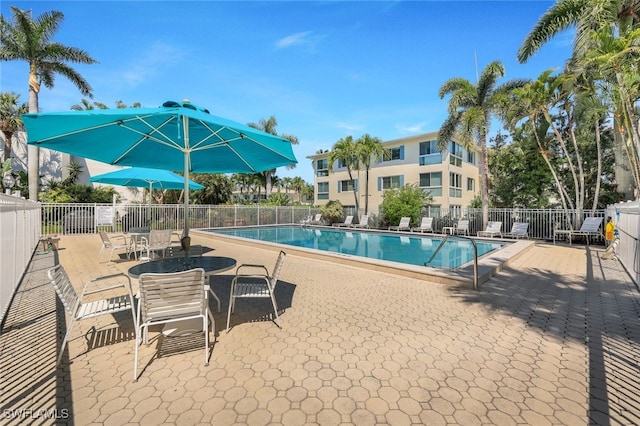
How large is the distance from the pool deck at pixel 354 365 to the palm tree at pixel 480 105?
1234 centimetres

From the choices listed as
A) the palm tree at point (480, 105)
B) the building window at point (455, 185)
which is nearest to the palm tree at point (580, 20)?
the palm tree at point (480, 105)

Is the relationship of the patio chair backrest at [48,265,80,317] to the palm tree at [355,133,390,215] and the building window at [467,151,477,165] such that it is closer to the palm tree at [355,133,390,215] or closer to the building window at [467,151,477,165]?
the palm tree at [355,133,390,215]

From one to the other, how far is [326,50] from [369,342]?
12.7 metres

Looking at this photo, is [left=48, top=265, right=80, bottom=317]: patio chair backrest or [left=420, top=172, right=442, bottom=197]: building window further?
[left=420, top=172, right=442, bottom=197]: building window

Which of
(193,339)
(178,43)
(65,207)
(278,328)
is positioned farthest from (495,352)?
(65,207)

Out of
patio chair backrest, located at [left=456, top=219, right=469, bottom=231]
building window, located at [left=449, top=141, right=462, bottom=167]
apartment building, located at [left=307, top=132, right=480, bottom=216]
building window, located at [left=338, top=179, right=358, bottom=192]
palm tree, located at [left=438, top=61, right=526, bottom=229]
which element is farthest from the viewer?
building window, located at [left=338, top=179, right=358, bottom=192]

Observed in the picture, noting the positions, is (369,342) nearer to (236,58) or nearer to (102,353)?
(102,353)

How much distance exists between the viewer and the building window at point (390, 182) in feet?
85.7

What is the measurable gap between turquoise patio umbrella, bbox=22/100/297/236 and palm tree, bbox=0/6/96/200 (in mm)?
14567

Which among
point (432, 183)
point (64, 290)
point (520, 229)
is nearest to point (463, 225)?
point (520, 229)

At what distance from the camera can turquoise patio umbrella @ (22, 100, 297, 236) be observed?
3770mm

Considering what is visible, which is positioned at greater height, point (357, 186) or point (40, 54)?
point (40, 54)

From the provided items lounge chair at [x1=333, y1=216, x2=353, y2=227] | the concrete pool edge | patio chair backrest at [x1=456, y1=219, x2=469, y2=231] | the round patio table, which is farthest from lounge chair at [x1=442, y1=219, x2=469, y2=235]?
the round patio table

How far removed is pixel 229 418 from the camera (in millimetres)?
2301
